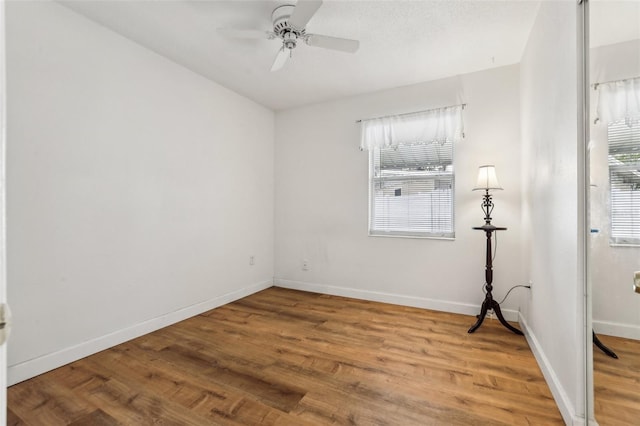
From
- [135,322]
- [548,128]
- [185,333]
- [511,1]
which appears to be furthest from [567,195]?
[135,322]

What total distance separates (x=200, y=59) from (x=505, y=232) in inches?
137

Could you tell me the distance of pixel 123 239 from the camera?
8.04 feet

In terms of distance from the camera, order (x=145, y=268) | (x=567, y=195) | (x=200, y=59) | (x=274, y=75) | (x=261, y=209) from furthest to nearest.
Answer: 1. (x=261, y=209)
2. (x=274, y=75)
3. (x=200, y=59)
4. (x=145, y=268)
5. (x=567, y=195)

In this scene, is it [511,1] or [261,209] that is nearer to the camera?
[511,1]

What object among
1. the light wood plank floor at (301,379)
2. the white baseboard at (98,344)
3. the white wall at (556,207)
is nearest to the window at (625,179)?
the white wall at (556,207)

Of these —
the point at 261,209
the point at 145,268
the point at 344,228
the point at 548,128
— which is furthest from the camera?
the point at 261,209

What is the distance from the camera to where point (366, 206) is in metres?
3.64

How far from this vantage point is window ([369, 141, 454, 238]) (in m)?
3.28

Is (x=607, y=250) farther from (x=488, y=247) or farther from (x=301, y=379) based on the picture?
(x=301, y=379)

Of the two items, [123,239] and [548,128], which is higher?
[548,128]

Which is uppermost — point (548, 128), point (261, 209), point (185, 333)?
point (548, 128)

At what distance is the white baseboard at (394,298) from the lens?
10.0ft

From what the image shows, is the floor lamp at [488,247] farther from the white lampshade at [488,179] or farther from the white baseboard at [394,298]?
the white baseboard at [394,298]

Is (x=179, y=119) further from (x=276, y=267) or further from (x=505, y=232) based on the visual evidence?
(x=505, y=232)
